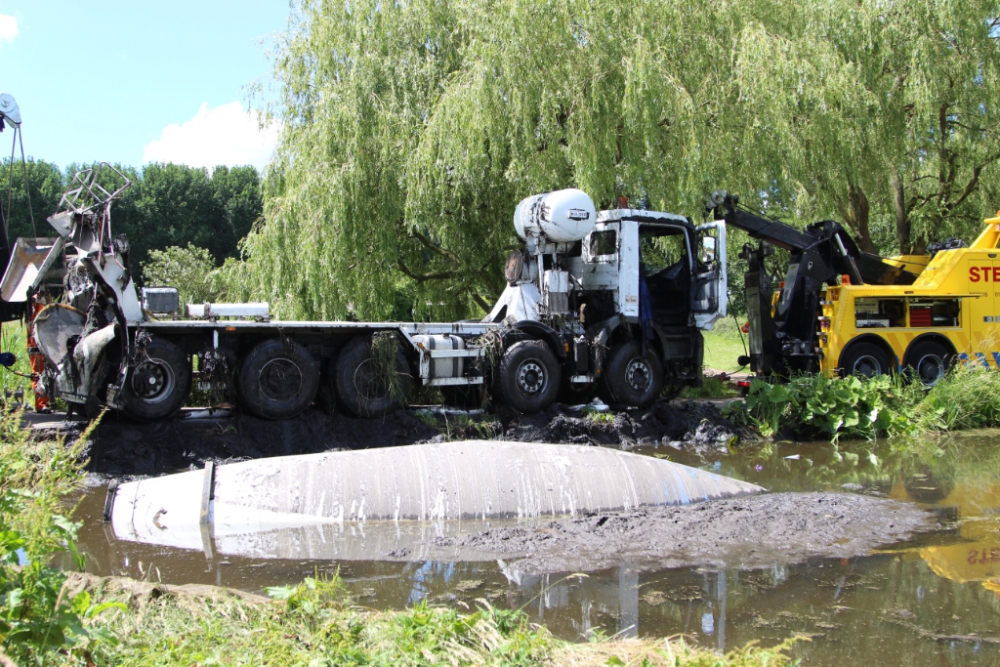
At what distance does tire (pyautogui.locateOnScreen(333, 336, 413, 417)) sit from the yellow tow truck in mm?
5491

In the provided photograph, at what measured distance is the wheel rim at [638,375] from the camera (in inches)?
468

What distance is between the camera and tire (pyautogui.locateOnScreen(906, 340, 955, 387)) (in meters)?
13.4

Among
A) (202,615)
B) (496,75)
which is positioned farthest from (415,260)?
(202,615)

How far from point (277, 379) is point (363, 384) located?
3.38 ft

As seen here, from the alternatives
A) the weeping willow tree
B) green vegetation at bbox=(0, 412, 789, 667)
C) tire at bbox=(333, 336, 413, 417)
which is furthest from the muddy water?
the weeping willow tree

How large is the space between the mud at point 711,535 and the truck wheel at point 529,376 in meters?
4.03

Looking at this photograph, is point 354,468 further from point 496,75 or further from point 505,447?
point 496,75

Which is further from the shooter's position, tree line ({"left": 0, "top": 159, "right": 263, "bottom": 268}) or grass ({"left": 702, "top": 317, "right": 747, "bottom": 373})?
tree line ({"left": 0, "top": 159, "right": 263, "bottom": 268})

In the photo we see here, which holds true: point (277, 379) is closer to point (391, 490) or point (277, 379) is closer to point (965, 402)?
point (391, 490)

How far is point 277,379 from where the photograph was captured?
9.93 metres

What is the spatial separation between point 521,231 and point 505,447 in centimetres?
485

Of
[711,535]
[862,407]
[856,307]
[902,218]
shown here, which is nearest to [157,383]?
[711,535]

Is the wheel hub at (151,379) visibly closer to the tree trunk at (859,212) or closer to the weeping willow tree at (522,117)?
the weeping willow tree at (522,117)

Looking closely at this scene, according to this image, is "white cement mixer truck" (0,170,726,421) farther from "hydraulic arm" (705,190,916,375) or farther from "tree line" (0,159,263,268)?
"tree line" (0,159,263,268)
